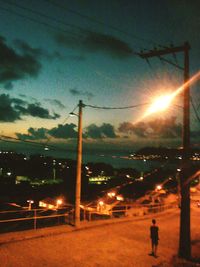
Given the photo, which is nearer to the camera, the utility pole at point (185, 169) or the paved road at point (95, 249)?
the paved road at point (95, 249)

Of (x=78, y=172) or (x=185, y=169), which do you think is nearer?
(x=185, y=169)

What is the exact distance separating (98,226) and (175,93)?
27.7 feet

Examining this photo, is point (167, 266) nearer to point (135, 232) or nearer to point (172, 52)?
point (135, 232)

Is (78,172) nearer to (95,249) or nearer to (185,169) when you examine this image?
(95,249)

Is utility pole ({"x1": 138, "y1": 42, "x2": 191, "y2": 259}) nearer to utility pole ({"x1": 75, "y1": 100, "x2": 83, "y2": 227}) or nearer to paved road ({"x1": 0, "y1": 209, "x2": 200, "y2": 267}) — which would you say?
paved road ({"x1": 0, "y1": 209, "x2": 200, "y2": 267})

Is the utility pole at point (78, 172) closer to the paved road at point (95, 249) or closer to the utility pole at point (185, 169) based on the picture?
the paved road at point (95, 249)

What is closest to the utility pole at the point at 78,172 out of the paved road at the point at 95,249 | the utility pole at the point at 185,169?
the paved road at the point at 95,249

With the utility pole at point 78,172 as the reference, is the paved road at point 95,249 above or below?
below

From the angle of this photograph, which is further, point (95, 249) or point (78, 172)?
→ point (78, 172)

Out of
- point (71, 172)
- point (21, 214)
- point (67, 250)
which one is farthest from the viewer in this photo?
point (71, 172)

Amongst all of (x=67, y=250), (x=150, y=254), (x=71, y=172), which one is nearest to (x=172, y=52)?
(x=150, y=254)

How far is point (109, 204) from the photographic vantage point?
28500 millimetres

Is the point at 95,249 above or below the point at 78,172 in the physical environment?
below

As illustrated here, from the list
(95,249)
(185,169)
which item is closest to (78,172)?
(95,249)
